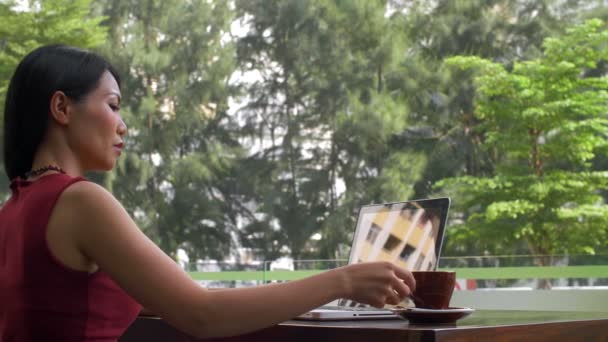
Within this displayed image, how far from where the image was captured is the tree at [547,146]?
474 inches

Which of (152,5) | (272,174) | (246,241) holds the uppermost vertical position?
(152,5)

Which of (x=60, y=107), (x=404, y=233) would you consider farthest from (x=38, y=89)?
(x=404, y=233)

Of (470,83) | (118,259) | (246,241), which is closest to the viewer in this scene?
(118,259)

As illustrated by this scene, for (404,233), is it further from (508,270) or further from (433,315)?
(508,270)

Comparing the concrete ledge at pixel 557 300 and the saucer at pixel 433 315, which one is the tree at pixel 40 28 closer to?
the concrete ledge at pixel 557 300

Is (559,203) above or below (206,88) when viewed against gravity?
below

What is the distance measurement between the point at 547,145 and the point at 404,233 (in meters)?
11.4

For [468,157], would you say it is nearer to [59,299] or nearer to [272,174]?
[272,174]

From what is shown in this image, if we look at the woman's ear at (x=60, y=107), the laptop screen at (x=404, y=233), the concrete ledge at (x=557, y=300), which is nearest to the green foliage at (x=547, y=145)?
the concrete ledge at (x=557, y=300)

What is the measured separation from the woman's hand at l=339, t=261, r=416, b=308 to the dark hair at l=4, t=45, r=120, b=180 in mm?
390

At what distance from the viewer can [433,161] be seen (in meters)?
16.1

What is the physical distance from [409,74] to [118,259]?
15.4 meters

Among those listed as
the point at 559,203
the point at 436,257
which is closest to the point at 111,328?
the point at 436,257

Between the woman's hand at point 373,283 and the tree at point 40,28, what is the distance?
13.6 m
